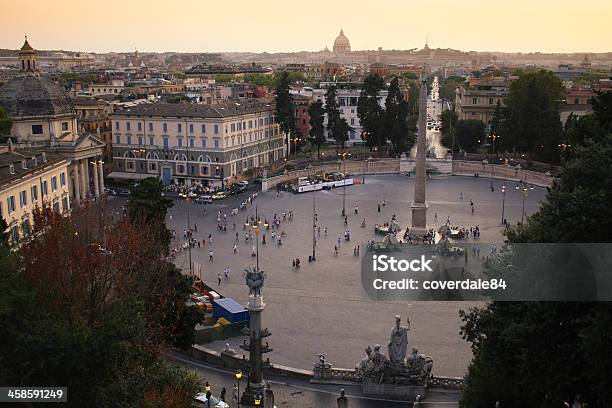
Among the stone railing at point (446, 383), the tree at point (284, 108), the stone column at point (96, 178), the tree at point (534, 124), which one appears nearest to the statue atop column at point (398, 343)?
the stone railing at point (446, 383)

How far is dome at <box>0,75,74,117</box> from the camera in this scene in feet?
176

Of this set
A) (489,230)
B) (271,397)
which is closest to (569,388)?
(271,397)

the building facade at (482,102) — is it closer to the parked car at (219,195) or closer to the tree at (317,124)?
the tree at (317,124)

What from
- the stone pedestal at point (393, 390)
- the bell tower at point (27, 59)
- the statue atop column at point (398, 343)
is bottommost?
the stone pedestal at point (393, 390)

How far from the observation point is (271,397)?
21.0 meters

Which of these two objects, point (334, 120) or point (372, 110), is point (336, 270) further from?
point (334, 120)

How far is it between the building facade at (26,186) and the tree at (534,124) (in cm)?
4000

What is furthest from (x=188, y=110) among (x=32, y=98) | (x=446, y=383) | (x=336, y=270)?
(x=446, y=383)

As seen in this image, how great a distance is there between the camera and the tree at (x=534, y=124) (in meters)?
63.8

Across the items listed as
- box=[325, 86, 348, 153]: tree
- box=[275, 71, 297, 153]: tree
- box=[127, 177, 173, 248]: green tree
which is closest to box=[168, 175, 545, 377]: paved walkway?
box=[127, 177, 173, 248]: green tree

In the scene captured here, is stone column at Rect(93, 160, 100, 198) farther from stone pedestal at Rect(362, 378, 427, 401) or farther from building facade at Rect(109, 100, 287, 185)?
stone pedestal at Rect(362, 378, 427, 401)

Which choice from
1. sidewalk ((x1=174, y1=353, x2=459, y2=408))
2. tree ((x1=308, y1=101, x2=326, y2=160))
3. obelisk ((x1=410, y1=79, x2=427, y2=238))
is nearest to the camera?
sidewalk ((x1=174, y1=353, x2=459, y2=408))

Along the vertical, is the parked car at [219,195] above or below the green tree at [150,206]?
below

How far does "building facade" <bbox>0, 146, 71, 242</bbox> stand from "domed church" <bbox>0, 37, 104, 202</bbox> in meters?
8.84
